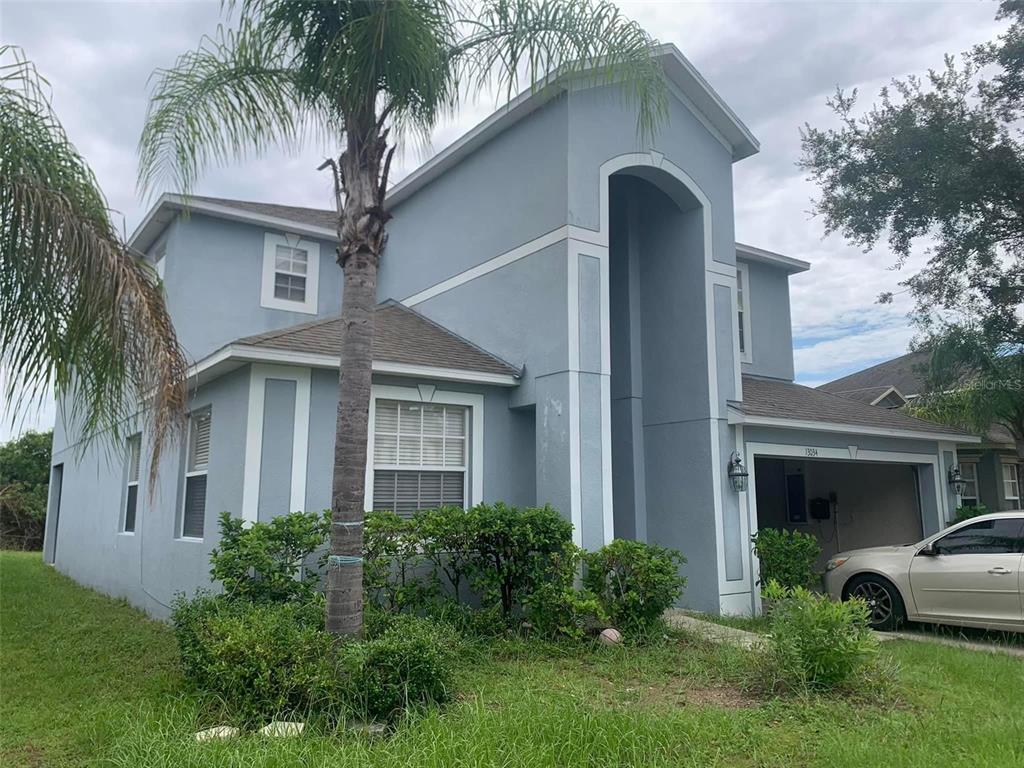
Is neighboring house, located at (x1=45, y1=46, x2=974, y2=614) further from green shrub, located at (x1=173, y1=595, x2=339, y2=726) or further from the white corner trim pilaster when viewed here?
green shrub, located at (x1=173, y1=595, x2=339, y2=726)

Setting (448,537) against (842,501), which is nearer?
(448,537)

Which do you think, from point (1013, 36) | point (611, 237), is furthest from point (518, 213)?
point (1013, 36)

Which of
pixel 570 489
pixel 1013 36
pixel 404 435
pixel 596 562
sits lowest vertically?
pixel 596 562

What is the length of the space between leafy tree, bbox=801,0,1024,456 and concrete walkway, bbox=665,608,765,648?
315 inches

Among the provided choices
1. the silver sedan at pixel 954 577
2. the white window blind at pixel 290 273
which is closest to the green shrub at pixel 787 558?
the silver sedan at pixel 954 577

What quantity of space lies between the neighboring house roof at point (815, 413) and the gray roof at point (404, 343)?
13.2ft

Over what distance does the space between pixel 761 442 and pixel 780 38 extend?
6.14 meters

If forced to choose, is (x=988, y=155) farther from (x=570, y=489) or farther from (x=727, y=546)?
(x=570, y=489)

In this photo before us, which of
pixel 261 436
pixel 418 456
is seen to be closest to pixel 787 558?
pixel 418 456

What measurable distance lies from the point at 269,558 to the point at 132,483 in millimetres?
6745

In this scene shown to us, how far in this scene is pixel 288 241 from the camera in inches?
557

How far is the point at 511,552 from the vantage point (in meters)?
8.34

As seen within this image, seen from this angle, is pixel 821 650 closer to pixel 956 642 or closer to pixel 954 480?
pixel 956 642

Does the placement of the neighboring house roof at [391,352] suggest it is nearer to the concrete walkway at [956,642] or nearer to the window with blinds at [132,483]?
the window with blinds at [132,483]
